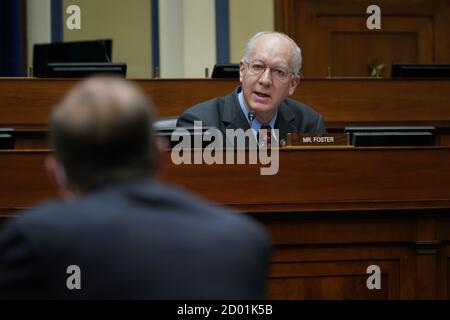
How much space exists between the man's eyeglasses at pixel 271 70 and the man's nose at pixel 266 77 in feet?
0.03

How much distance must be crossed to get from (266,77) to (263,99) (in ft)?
0.33

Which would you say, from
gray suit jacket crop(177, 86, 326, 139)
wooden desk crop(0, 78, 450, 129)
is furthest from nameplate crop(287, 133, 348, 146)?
wooden desk crop(0, 78, 450, 129)

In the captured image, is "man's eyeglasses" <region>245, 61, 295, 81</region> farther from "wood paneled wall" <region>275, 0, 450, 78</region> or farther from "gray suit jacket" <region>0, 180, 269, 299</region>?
"wood paneled wall" <region>275, 0, 450, 78</region>

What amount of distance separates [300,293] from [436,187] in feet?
2.19

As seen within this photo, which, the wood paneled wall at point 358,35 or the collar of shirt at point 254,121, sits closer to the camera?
the collar of shirt at point 254,121

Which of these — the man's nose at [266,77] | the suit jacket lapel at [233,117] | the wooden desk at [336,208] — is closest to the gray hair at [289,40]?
the man's nose at [266,77]

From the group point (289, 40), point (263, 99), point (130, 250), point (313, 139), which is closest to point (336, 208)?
point (313, 139)

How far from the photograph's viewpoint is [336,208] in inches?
132

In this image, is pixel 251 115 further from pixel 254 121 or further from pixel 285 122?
pixel 285 122

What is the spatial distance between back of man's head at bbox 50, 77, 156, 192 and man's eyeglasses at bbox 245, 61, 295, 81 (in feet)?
9.14

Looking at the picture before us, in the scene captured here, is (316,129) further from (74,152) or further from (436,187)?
(74,152)

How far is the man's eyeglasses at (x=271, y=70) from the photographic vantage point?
4078 mm

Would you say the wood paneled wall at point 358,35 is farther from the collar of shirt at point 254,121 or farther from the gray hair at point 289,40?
the collar of shirt at point 254,121

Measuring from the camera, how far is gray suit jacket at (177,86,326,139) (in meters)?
4.00
